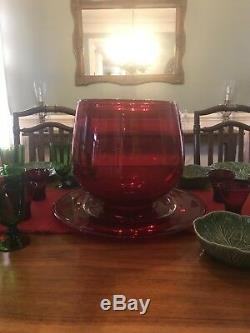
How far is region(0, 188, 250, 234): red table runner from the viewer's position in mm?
685

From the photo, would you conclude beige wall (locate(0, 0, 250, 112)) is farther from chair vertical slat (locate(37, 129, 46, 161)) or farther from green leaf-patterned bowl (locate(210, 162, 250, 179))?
green leaf-patterned bowl (locate(210, 162, 250, 179))

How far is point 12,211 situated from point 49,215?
0.44ft

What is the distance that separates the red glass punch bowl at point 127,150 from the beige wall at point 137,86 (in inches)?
81.1

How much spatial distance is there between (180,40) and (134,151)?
216cm

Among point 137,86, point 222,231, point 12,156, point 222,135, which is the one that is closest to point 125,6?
point 137,86

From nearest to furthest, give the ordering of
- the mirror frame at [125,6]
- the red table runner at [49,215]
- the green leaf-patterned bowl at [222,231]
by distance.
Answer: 1. the green leaf-patterned bowl at [222,231]
2. the red table runner at [49,215]
3. the mirror frame at [125,6]

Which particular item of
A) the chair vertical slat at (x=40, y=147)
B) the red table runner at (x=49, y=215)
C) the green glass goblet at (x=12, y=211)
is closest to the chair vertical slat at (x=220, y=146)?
the red table runner at (x=49, y=215)

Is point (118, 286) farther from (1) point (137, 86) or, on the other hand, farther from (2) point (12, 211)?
(1) point (137, 86)

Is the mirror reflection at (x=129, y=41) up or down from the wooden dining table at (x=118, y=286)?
up

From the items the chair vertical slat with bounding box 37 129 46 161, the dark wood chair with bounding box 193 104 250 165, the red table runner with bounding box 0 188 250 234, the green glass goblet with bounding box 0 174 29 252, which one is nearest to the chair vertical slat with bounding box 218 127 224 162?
the dark wood chair with bounding box 193 104 250 165

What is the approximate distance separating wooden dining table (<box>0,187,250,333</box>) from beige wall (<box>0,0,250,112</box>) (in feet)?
7.01

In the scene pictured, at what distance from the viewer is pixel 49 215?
0.76 metres

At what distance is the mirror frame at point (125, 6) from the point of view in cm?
253

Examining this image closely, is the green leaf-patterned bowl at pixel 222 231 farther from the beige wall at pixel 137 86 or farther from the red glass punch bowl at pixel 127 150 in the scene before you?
the beige wall at pixel 137 86
